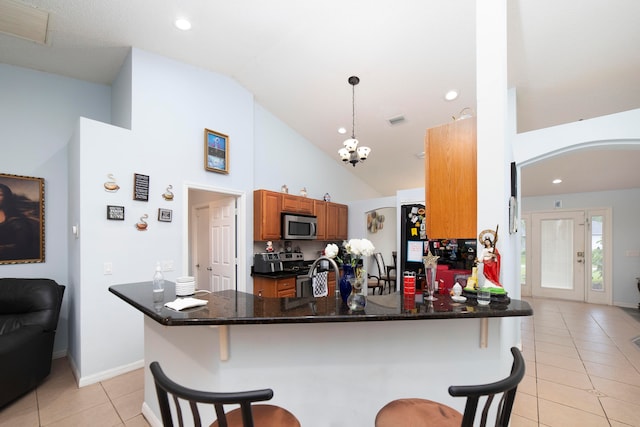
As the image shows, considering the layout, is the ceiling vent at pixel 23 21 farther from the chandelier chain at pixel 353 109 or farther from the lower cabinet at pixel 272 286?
the lower cabinet at pixel 272 286

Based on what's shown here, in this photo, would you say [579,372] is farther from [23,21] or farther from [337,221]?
[23,21]

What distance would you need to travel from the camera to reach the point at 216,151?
151 inches

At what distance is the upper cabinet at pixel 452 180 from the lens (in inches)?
82.8

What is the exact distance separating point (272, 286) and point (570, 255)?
6.49m

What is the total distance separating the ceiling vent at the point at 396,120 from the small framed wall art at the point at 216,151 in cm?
261

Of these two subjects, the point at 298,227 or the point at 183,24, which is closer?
the point at 183,24

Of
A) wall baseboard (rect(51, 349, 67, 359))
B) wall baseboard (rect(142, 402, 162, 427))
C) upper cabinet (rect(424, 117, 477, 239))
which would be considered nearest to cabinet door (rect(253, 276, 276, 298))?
wall baseboard (rect(142, 402, 162, 427))

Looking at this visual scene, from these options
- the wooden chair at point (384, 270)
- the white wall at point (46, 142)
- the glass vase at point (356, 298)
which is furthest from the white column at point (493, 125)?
the wooden chair at point (384, 270)

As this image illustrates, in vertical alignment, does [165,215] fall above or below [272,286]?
above

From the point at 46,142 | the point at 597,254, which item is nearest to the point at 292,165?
the point at 46,142

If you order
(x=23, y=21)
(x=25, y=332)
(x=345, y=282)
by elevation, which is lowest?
(x=25, y=332)

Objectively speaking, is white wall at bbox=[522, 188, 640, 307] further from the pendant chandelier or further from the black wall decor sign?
the black wall decor sign

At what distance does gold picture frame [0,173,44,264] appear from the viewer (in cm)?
301

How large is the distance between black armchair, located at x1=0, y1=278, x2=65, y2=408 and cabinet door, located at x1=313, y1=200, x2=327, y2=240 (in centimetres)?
364
